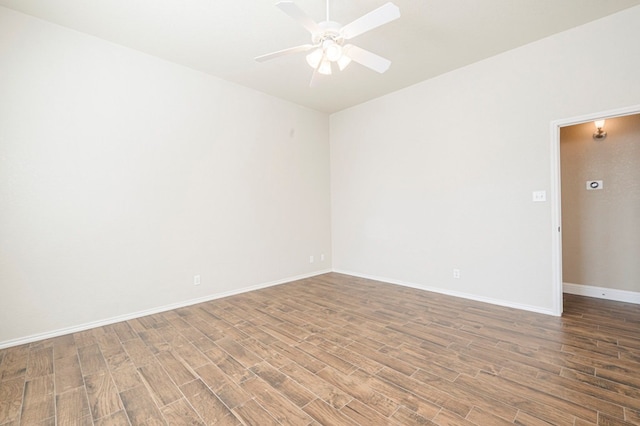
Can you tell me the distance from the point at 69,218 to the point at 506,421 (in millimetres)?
4060

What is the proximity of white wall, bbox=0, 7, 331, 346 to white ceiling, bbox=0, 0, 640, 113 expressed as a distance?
35 cm

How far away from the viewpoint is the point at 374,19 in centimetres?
197

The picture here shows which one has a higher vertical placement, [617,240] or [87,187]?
[87,187]

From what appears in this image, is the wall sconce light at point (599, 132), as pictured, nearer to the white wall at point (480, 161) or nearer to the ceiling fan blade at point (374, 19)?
the white wall at point (480, 161)

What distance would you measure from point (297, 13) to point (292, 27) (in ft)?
3.59

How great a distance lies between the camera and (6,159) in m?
2.61

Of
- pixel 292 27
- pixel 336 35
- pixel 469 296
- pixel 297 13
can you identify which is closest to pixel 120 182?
pixel 292 27

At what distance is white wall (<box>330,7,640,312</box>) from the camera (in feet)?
9.69

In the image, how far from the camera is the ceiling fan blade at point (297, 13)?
5.86 feet

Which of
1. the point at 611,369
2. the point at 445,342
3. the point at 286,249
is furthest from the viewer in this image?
the point at 286,249

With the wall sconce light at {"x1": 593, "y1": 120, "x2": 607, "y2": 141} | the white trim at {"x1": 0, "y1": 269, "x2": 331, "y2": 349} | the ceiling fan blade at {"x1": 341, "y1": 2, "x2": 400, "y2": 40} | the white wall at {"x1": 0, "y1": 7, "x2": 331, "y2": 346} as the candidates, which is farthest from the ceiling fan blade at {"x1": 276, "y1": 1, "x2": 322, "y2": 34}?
the wall sconce light at {"x1": 593, "y1": 120, "x2": 607, "y2": 141}

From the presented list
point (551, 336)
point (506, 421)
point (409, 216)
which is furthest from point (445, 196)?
point (506, 421)

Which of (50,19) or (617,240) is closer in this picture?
(50,19)

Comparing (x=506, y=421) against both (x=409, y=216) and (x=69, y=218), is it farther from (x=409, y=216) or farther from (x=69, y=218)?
(x=69, y=218)
